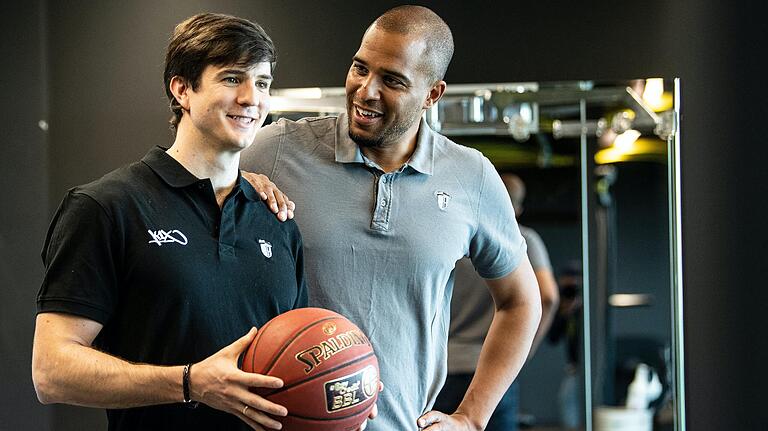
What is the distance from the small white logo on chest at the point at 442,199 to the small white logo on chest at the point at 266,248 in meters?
0.53

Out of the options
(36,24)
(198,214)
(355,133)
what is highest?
(36,24)

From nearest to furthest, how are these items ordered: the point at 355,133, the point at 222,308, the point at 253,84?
the point at 222,308 → the point at 253,84 → the point at 355,133

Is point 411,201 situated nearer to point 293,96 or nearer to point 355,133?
point 355,133

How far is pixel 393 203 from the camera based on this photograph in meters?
2.45

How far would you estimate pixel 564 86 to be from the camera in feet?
12.8

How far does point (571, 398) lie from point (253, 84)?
88.7 inches

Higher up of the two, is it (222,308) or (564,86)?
(564,86)

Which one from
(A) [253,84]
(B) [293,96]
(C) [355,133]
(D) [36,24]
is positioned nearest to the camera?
(A) [253,84]

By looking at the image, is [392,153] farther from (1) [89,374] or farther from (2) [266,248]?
(1) [89,374]

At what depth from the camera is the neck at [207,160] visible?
210 centimetres

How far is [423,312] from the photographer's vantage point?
2457 mm

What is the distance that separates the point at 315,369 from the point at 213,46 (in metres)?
0.69

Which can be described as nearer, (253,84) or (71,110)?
(253,84)

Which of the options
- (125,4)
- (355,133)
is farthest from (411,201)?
(125,4)
